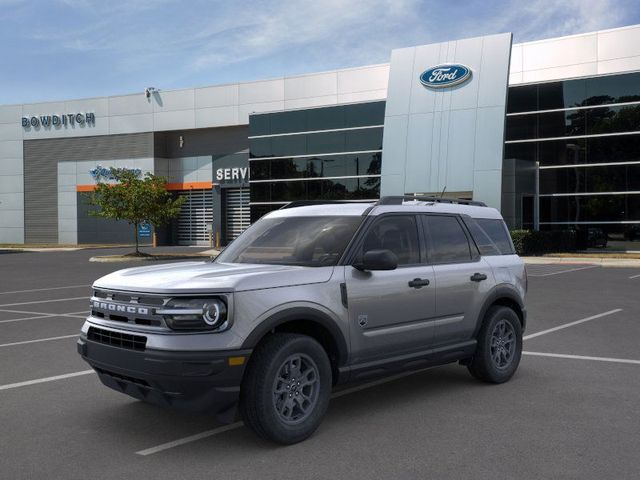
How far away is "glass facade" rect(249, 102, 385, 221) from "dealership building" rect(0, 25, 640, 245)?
0.07 m

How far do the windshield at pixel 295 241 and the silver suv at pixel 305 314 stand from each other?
14 mm

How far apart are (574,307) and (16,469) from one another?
35.3 feet

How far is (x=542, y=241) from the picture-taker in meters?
29.7

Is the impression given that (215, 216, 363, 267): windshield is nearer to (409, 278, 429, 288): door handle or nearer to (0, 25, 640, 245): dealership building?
(409, 278, 429, 288): door handle

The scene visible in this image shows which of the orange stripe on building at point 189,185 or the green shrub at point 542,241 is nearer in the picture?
the green shrub at point 542,241

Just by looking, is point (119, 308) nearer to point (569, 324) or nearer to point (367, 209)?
point (367, 209)

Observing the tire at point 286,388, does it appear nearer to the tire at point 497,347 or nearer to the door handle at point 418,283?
the door handle at point 418,283

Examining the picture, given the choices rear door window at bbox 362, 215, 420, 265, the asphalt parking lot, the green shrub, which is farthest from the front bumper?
the green shrub

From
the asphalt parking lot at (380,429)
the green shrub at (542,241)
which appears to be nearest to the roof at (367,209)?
the asphalt parking lot at (380,429)

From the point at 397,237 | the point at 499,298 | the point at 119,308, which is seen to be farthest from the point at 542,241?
the point at 119,308

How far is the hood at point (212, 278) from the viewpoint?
15.3 feet

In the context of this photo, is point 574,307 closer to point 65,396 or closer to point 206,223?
point 65,396

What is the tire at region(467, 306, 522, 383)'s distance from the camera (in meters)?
6.58

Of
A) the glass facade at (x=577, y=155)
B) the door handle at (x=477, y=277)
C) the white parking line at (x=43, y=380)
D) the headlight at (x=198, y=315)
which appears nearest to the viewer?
the headlight at (x=198, y=315)
